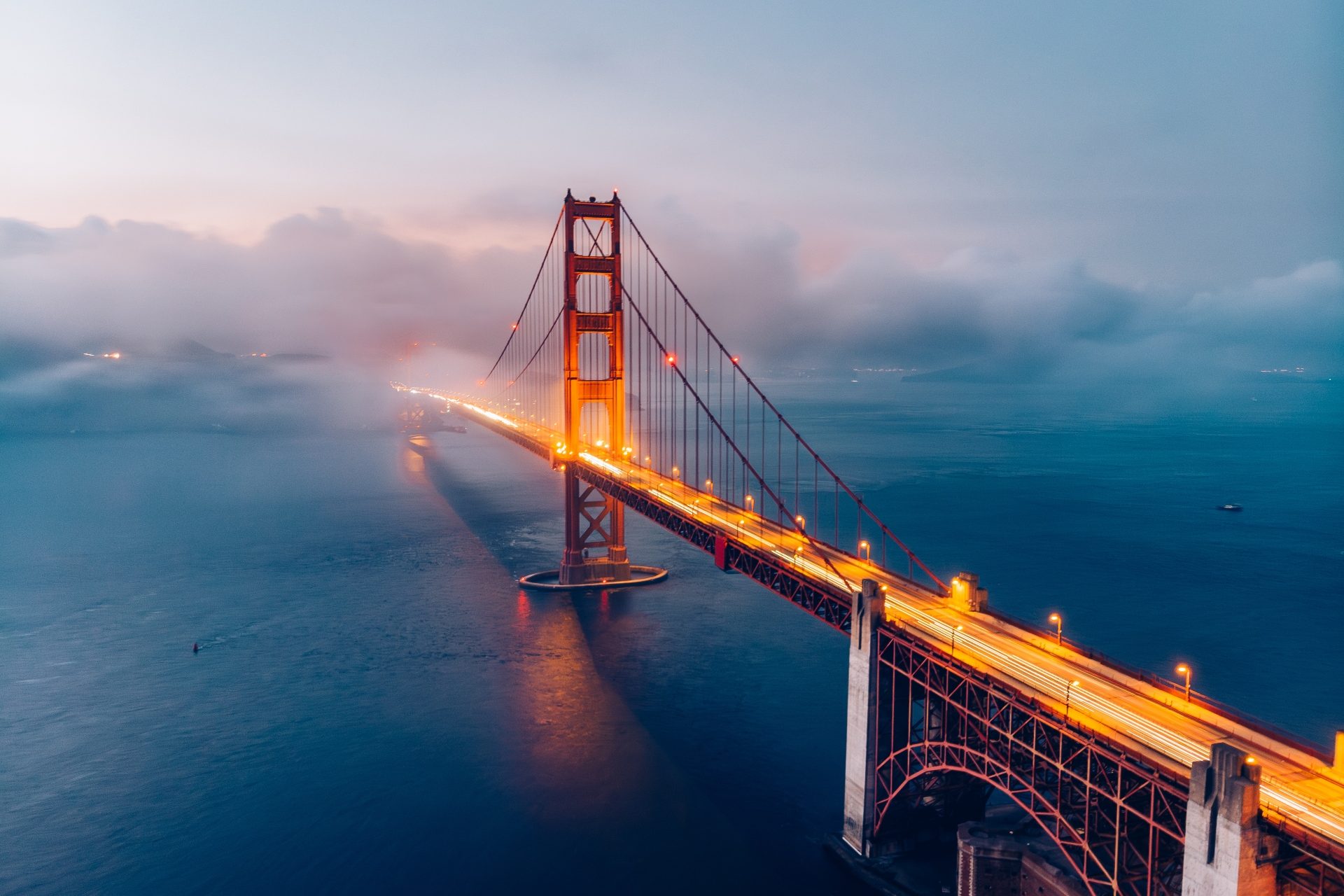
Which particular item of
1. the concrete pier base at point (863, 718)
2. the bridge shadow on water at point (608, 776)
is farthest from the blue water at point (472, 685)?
the concrete pier base at point (863, 718)

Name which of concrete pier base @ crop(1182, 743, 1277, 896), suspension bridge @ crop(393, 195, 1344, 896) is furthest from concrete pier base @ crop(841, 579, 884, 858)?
concrete pier base @ crop(1182, 743, 1277, 896)

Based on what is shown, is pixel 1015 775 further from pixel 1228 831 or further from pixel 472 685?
pixel 472 685

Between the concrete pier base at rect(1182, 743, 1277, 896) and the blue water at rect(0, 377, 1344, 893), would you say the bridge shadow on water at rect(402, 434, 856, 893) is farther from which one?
the concrete pier base at rect(1182, 743, 1277, 896)

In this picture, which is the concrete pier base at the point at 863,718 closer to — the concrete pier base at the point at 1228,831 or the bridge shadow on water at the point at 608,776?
the bridge shadow on water at the point at 608,776

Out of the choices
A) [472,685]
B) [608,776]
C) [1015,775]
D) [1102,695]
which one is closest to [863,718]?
[1015,775]

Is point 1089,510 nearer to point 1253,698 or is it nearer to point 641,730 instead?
point 1253,698
